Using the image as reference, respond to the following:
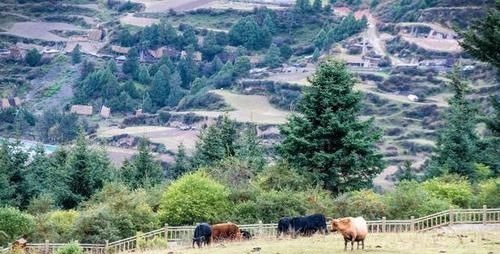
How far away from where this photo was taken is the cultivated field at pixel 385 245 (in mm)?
23703

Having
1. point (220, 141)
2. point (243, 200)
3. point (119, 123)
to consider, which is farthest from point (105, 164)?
point (119, 123)

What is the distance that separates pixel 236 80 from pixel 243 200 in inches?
6199

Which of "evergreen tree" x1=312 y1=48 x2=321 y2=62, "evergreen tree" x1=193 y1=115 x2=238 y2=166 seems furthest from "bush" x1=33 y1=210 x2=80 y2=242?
"evergreen tree" x1=312 y1=48 x2=321 y2=62

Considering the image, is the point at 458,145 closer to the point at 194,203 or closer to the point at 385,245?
the point at 194,203

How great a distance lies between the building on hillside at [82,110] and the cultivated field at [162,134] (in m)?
13.5

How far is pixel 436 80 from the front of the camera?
525 ft

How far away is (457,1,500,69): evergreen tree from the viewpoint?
3359 centimetres

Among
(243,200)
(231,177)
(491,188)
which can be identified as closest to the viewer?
(243,200)

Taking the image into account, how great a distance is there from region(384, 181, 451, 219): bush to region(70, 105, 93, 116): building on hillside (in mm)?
158752

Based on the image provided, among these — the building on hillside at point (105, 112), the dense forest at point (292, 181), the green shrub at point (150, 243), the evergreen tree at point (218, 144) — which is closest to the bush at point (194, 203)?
the dense forest at point (292, 181)

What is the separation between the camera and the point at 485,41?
33688 millimetres

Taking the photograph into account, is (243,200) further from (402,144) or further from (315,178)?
(402,144)

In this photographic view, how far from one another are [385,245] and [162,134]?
13882 cm

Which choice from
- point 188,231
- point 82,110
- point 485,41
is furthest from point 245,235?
point 82,110
